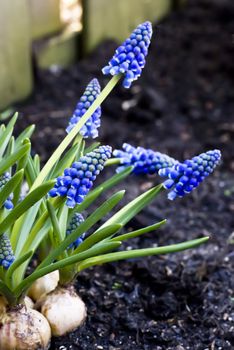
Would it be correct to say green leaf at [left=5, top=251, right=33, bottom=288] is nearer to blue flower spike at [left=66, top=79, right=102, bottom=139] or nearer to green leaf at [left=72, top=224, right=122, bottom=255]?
green leaf at [left=72, top=224, right=122, bottom=255]

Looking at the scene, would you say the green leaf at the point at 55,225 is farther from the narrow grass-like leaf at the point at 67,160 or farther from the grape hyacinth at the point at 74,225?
the narrow grass-like leaf at the point at 67,160

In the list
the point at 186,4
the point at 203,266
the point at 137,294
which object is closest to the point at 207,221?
the point at 203,266

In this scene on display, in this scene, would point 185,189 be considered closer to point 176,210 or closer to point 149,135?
point 176,210

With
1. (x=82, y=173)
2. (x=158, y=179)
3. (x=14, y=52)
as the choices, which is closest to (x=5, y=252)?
(x=82, y=173)

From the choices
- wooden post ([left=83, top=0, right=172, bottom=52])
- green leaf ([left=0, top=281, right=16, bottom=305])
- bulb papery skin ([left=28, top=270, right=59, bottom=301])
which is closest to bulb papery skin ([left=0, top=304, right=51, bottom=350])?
green leaf ([left=0, top=281, right=16, bottom=305])

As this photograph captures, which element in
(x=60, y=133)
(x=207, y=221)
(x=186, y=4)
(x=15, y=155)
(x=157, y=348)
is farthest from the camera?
(x=186, y=4)

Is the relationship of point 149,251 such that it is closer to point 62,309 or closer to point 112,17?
point 62,309
